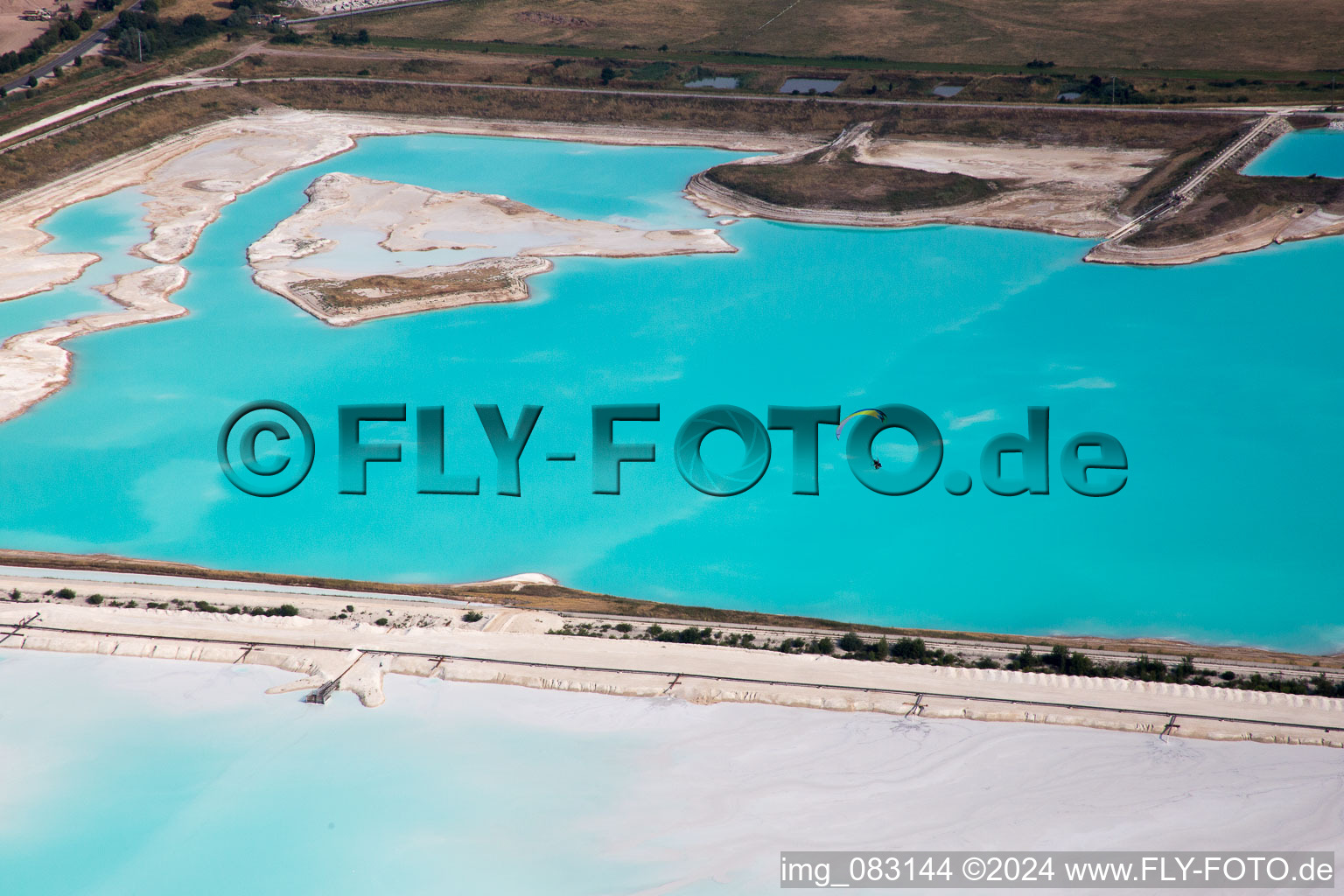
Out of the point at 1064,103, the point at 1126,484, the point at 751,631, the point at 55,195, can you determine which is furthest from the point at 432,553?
the point at 1064,103

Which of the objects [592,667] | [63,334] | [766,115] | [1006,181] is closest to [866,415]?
[592,667]

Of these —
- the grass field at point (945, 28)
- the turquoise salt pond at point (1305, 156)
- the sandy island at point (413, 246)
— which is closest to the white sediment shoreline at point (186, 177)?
the sandy island at point (413, 246)

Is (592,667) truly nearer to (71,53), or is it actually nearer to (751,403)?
(751,403)

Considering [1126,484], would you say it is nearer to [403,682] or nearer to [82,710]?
[403,682]

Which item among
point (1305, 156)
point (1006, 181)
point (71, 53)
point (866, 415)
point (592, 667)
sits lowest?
point (592, 667)

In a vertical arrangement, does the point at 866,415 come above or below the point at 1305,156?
below

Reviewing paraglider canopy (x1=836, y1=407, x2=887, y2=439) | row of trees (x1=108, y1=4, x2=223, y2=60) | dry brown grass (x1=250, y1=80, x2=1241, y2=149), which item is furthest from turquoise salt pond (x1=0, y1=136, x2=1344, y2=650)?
row of trees (x1=108, y1=4, x2=223, y2=60)
